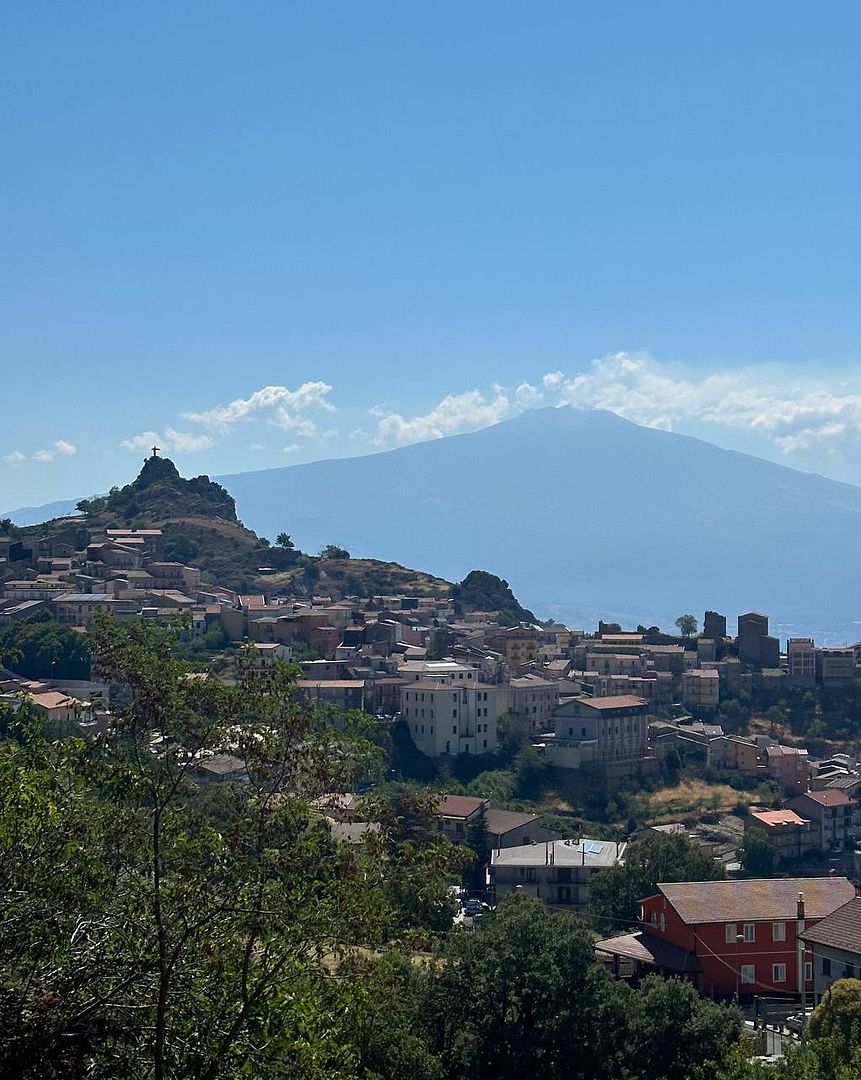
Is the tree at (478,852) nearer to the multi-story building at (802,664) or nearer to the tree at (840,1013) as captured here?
the tree at (840,1013)

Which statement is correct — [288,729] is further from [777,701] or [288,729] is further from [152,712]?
[777,701]

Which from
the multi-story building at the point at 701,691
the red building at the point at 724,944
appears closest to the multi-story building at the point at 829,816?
the multi-story building at the point at 701,691

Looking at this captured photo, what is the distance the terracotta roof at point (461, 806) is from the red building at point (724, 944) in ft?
45.5

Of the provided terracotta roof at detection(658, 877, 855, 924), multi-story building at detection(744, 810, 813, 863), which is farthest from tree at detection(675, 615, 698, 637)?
terracotta roof at detection(658, 877, 855, 924)

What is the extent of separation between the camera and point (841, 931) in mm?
25016

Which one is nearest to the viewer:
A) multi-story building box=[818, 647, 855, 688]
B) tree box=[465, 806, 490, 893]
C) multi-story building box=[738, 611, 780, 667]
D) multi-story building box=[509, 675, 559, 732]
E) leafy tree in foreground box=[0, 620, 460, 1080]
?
leafy tree in foreground box=[0, 620, 460, 1080]

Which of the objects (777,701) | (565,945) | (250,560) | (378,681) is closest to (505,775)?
(378,681)

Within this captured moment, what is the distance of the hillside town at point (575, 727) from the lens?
29719 mm

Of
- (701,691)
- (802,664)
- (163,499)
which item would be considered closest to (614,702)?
(701,691)

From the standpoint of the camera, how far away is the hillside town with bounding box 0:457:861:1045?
29.7 metres

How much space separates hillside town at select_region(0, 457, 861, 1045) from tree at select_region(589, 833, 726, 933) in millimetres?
470

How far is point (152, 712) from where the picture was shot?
11008 mm

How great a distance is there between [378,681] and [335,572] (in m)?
30.4

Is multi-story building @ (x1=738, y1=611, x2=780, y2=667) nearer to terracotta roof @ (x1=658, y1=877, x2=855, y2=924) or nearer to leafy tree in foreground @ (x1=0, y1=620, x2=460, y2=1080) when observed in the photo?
terracotta roof @ (x1=658, y1=877, x2=855, y2=924)
